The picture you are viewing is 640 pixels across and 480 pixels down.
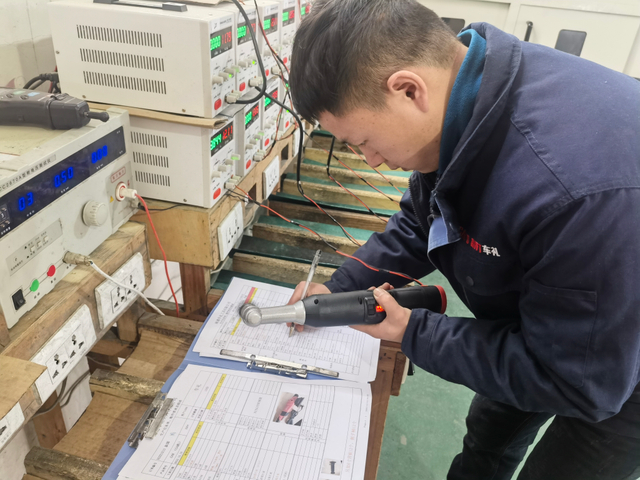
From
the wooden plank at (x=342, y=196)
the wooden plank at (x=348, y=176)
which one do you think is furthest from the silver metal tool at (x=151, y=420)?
the wooden plank at (x=348, y=176)

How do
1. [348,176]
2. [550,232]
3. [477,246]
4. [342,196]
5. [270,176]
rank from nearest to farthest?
[550,232] < [477,246] < [270,176] < [342,196] < [348,176]

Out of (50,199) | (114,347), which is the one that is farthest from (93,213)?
(114,347)

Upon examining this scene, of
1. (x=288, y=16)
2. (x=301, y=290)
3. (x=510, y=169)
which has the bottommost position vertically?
(x=301, y=290)

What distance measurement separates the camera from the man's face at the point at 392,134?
626 millimetres

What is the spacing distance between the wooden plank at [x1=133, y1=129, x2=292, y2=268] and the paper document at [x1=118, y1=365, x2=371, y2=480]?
0.31 m

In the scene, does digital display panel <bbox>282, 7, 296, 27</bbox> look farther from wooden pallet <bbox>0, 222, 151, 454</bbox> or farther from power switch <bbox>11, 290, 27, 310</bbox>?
power switch <bbox>11, 290, 27, 310</bbox>

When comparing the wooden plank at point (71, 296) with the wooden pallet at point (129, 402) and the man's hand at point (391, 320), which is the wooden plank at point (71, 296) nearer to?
the wooden pallet at point (129, 402)

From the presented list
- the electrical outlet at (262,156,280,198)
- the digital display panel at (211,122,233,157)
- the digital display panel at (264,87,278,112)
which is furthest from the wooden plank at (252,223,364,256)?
the digital display panel at (211,122,233,157)

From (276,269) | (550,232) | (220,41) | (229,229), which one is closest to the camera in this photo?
(550,232)

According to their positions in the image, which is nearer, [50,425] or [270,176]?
[50,425]

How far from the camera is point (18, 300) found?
67 cm

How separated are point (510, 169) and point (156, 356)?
0.79m

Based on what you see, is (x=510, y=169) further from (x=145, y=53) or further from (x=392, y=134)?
(x=145, y=53)

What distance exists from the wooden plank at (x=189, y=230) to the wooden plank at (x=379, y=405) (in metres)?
0.46
